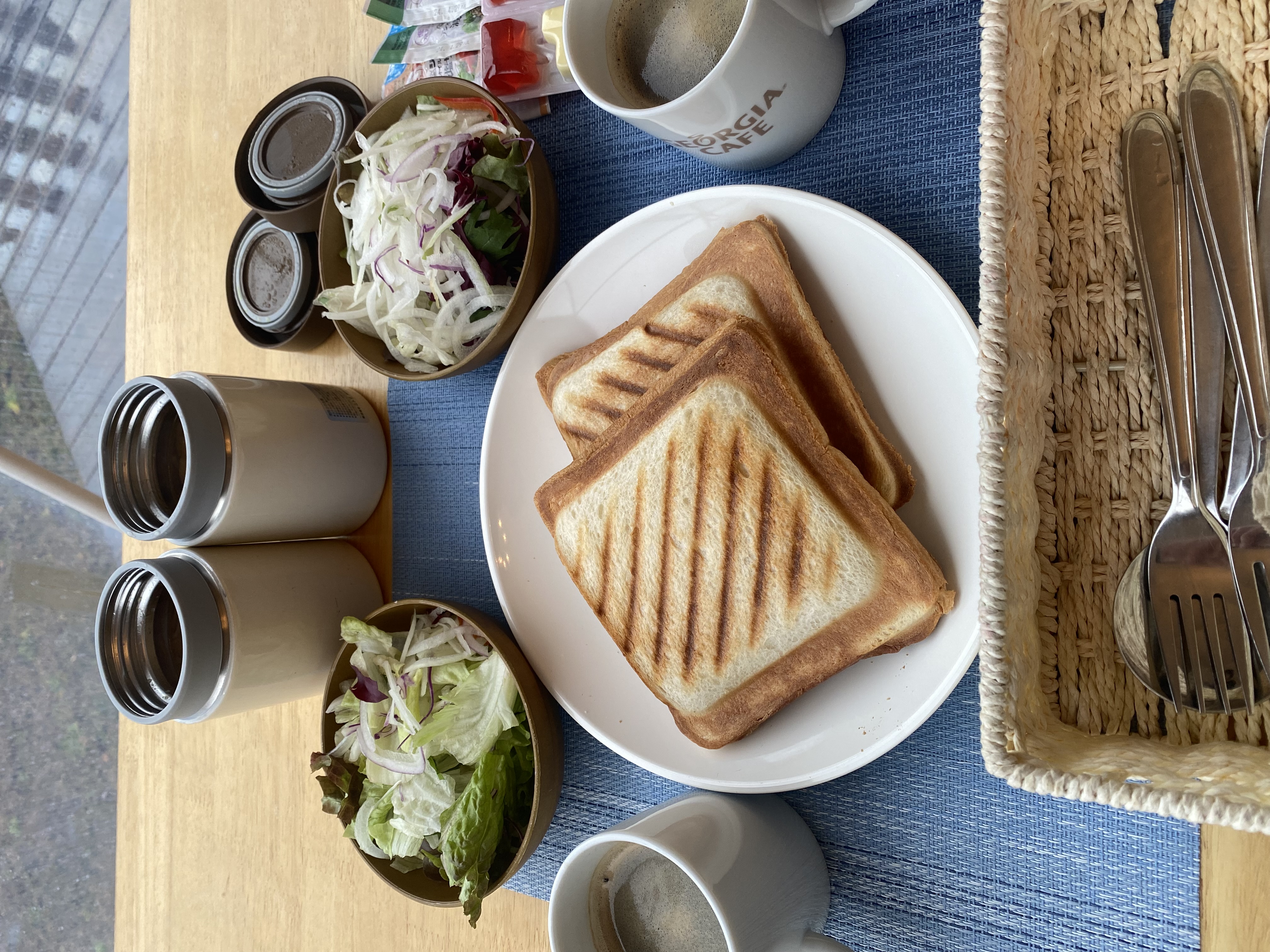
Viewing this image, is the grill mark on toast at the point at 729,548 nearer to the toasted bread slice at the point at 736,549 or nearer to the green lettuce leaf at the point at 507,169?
the toasted bread slice at the point at 736,549

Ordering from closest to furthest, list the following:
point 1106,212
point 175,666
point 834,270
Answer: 1. point 1106,212
2. point 834,270
3. point 175,666

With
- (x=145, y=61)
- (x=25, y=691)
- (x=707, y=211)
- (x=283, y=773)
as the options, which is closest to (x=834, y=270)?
(x=707, y=211)

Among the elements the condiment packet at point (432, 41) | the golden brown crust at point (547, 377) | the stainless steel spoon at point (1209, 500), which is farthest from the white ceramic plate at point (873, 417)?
the condiment packet at point (432, 41)

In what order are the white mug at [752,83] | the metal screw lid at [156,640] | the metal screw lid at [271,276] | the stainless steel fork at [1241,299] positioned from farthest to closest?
the metal screw lid at [271,276] → the metal screw lid at [156,640] → the white mug at [752,83] → the stainless steel fork at [1241,299]

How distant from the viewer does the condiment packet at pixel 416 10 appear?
42.3 inches

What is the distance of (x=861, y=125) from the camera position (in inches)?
34.6

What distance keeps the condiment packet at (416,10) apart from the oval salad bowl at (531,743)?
0.71 metres

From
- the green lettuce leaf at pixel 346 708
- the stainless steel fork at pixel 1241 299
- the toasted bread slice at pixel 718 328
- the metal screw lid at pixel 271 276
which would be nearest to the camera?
the stainless steel fork at pixel 1241 299

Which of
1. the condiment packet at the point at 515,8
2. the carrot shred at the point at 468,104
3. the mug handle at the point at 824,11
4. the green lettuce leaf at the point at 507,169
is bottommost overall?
the green lettuce leaf at the point at 507,169

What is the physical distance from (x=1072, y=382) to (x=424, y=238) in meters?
0.68

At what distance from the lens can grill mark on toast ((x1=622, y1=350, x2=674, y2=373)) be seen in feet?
2.97

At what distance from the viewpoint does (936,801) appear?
838mm

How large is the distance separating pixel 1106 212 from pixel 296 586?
928 mm

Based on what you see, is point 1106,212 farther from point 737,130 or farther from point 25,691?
point 25,691
